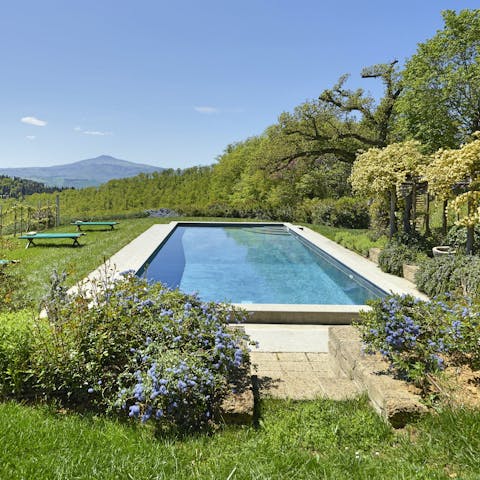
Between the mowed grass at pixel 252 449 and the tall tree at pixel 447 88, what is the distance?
47.3 feet

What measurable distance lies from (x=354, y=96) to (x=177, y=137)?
3083cm

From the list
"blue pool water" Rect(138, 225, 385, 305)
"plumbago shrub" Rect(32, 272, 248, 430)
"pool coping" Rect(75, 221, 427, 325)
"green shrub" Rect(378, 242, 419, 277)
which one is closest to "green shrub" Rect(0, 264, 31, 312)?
"pool coping" Rect(75, 221, 427, 325)

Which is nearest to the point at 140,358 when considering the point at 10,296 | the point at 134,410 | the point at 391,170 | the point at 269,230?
the point at 134,410

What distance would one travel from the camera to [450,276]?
5.90 m

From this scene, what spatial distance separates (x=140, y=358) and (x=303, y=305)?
3026mm

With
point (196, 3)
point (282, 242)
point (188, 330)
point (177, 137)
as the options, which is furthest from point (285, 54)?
point (177, 137)

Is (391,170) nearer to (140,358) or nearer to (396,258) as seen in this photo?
(396,258)

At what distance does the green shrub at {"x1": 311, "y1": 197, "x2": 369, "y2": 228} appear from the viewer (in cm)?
1538

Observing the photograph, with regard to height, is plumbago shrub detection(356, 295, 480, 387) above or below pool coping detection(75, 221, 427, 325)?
above

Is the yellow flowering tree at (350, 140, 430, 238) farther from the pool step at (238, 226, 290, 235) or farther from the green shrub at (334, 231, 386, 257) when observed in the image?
the pool step at (238, 226, 290, 235)

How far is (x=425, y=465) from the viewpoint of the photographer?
6.33 feet

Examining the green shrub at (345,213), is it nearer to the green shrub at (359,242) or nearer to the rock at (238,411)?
the green shrub at (359,242)

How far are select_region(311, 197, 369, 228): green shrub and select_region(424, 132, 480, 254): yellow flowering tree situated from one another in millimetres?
8410

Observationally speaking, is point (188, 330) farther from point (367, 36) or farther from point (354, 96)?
point (354, 96)
